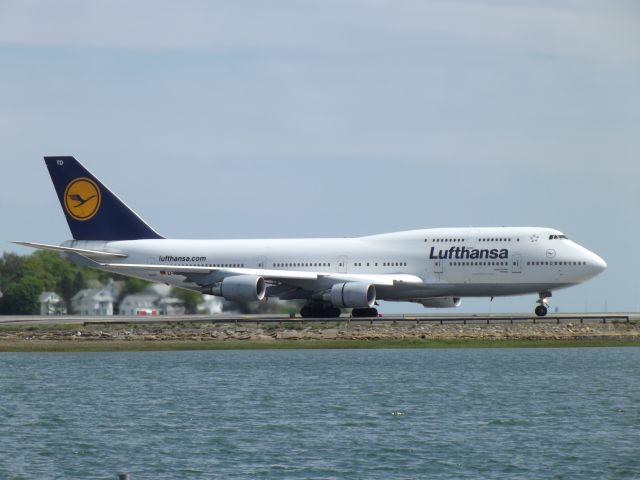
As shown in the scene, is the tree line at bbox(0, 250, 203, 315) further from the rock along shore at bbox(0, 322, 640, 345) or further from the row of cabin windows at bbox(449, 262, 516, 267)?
the row of cabin windows at bbox(449, 262, 516, 267)

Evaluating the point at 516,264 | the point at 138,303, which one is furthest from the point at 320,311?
the point at 138,303

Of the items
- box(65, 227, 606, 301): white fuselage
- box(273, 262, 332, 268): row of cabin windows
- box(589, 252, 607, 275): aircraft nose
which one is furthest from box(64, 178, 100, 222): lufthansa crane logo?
box(589, 252, 607, 275): aircraft nose

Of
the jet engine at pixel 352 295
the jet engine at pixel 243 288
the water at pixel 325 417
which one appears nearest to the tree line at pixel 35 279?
the jet engine at pixel 243 288

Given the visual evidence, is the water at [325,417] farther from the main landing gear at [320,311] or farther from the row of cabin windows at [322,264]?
the main landing gear at [320,311]

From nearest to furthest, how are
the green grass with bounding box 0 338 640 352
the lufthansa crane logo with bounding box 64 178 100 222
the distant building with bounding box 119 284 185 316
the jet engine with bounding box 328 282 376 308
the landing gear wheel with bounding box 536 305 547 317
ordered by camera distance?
the green grass with bounding box 0 338 640 352 < the jet engine with bounding box 328 282 376 308 < the landing gear wheel with bounding box 536 305 547 317 < the distant building with bounding box 119 284 185 316 < the lufthansa crane logo with bounding box 64 178 100 222

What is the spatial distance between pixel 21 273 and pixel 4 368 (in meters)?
33.7

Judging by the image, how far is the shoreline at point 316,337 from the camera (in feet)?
193

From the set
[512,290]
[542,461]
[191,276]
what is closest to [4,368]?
[191,276]

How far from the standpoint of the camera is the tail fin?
76.8 metres

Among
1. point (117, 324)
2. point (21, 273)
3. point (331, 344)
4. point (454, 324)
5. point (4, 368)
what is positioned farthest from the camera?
point (21, 273)

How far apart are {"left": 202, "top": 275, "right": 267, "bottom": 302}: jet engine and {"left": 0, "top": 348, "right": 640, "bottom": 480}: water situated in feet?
30.9

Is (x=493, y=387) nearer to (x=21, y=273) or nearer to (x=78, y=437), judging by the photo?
(x=78, y=437)

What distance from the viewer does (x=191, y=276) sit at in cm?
6962

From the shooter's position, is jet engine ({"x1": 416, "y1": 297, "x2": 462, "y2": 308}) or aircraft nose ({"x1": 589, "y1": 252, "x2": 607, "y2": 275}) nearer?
aircraft nose ({"x1": 589, "y1": 252, "x2": 607, "y2": 275})
